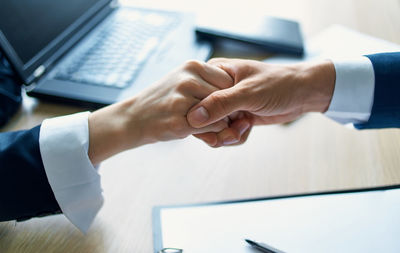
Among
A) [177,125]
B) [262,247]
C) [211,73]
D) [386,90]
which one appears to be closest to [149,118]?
[177,125]

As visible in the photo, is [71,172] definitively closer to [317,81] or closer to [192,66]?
[192,66]

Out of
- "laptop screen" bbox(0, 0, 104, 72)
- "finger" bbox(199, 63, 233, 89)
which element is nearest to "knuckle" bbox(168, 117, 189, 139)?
"finger" bbox(199, 63, 233, 89)

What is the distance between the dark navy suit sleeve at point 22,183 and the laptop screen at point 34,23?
0.72 feet

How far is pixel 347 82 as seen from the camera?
2.14 ft

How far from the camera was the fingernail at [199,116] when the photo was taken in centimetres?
61

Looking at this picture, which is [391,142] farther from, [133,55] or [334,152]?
[133,55]

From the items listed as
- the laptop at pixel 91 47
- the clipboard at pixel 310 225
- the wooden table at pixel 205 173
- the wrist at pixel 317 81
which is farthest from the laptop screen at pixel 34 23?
the wrist at pixel 317 81

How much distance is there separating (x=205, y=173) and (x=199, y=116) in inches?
4.0

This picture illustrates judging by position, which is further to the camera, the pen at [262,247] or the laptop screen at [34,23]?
the laptop screen at [34,23]

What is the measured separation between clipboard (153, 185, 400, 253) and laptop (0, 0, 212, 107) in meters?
0.30

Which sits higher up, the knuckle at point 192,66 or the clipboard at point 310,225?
the knuckle at point 192,66

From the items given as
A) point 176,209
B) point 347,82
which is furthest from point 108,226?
point 347,82

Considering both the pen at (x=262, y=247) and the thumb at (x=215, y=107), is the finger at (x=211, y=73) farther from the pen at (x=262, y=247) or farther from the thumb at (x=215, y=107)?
the pen at (x=262, y=247)

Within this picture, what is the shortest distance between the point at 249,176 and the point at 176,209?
14cm
